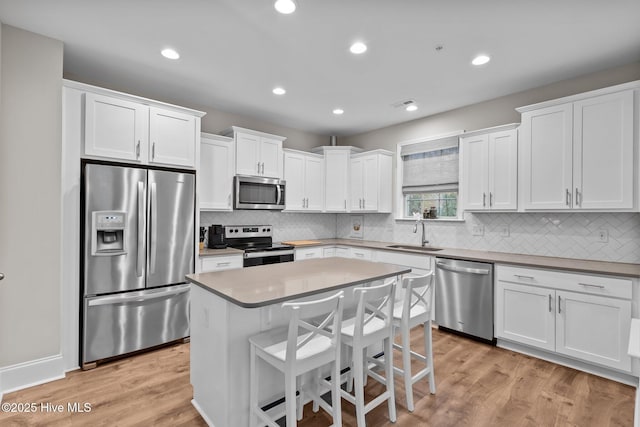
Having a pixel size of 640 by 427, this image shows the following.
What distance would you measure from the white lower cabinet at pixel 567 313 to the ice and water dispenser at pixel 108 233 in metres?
3.67

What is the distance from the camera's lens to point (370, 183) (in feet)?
16.0

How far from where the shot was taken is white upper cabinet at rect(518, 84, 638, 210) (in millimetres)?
2688

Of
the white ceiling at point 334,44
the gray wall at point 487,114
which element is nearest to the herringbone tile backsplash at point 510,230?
the gray wall at point 487,114

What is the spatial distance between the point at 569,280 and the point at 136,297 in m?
3.95

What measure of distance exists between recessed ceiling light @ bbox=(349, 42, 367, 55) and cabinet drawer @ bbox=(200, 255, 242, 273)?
8.35ft

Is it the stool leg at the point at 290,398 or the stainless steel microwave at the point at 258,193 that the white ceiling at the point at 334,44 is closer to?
the stainless steel microwave at the point at 258,193

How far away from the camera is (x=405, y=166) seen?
188 inches

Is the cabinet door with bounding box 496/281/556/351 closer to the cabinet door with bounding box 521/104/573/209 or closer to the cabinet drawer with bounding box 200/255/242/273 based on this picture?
the cabinet door with bounding box 521/104/573/209

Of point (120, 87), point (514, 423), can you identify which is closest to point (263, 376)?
point (514, 423)

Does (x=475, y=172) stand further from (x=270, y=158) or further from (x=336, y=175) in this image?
(x=270, y=158)

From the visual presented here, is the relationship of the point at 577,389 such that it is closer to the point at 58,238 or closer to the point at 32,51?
the point at 58,238

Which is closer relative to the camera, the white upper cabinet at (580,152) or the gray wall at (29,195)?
the gray wall at (29,195)

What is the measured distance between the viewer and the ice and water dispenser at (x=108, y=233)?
8.77 feet

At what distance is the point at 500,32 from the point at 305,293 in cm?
245
